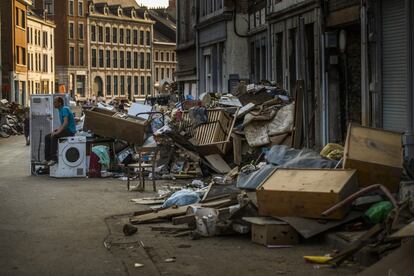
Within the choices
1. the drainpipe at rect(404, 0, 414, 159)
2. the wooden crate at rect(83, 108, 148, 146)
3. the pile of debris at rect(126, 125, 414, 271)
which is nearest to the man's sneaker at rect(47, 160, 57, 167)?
the wooden crate at rect(83, 108, 148, 146)

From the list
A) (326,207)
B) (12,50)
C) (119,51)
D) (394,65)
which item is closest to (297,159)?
(394,65)

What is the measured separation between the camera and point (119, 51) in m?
126

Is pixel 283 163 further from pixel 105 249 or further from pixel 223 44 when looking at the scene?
pixel 223 44

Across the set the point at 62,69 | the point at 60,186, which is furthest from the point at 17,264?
the point at 62,69

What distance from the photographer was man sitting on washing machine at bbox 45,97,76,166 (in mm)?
20484

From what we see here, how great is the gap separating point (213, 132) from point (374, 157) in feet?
29.8

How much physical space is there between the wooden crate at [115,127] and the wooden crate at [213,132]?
1.26 m

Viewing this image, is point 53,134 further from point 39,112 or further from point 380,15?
point 380,15

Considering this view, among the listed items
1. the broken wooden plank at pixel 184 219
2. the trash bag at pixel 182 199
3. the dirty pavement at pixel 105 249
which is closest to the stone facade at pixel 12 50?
the dirty pavement at pixel 105 249

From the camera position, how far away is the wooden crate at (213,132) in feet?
65.8

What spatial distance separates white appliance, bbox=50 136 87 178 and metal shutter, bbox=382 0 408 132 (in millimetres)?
7516

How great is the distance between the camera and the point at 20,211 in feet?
45.6

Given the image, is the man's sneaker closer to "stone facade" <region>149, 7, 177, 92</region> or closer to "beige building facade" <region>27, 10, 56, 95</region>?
"beige building facade" <region>27, 10, 56, 95</region>

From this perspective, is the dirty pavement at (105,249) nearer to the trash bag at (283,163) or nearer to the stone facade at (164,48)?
the trash bag at (283,163)
